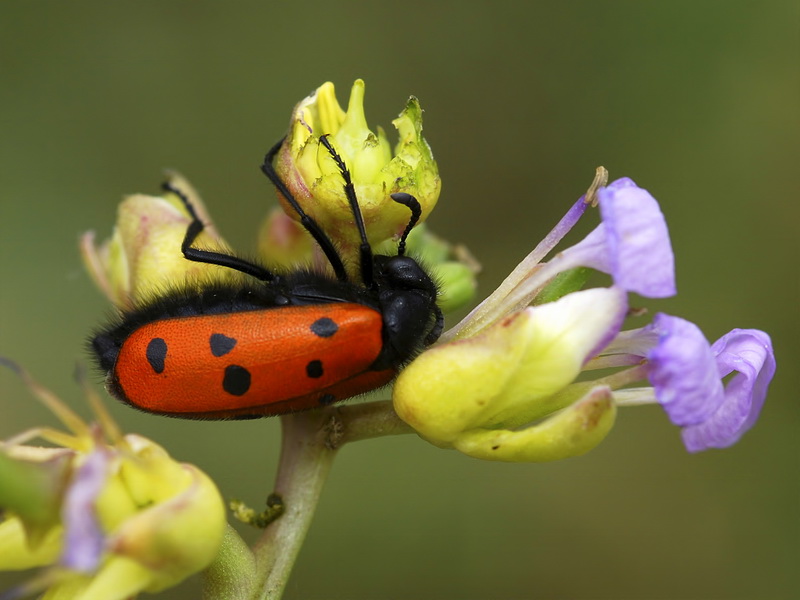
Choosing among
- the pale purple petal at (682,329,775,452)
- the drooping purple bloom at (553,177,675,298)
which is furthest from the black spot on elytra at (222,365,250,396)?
the pale purple petal at (682,329,775,452)

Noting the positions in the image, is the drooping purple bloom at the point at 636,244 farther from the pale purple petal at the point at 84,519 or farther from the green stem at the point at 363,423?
the pale purple petal at the point at 84,519

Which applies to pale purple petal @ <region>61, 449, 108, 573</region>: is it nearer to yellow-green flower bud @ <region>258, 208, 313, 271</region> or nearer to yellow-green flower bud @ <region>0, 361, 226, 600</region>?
yellow-green flower bud @ <region>0, 361, 226, 600</region>

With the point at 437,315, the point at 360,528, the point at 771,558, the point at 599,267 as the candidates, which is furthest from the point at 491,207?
the point at 599,267

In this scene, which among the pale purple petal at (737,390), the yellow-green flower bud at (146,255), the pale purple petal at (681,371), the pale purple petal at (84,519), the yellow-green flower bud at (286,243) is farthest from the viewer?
the yellow-green flower bud at (286,243)

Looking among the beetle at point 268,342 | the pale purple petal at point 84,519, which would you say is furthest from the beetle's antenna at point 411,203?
the pale purple petal at point 84,519

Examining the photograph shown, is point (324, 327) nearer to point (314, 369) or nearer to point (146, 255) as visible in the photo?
point (314, 369)
